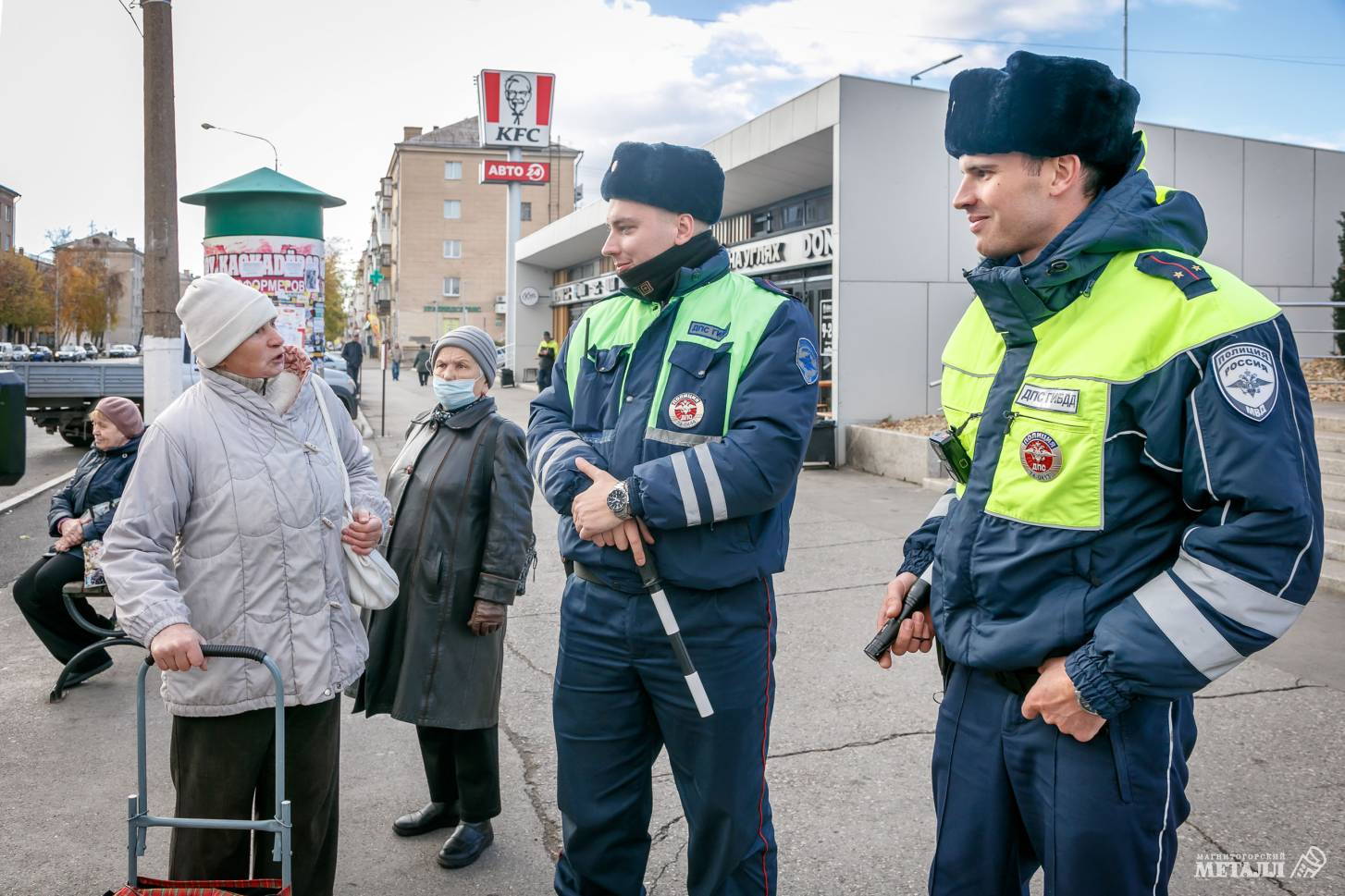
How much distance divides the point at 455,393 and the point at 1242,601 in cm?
292

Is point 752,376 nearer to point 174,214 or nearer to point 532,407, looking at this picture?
point 532,407

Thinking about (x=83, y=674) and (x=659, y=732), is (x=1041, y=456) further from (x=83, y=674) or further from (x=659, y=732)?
(x=83, y=674)

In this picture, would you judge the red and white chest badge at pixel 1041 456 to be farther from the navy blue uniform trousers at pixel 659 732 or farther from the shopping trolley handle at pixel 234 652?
the shopping trolley handle at pixel 234 652

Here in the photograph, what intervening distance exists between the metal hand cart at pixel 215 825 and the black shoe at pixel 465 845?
1085 millimetres

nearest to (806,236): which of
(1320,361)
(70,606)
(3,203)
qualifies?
(1320,361)

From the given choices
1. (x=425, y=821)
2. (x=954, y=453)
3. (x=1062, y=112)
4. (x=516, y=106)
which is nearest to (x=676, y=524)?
(x=954, y=453)

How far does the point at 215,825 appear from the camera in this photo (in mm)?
2330

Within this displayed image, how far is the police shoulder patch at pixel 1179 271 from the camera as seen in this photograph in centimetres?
186

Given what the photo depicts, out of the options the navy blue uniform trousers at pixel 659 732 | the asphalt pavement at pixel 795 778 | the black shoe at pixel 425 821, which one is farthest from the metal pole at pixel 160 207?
the navy blue uniform trousers at pixel 659 732

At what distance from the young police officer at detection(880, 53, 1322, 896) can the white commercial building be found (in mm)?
12295

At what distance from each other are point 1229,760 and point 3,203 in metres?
99.0

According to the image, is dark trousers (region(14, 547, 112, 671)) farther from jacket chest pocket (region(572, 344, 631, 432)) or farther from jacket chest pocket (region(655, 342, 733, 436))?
jacket chest pocket (region(655, 342, 733, 436))

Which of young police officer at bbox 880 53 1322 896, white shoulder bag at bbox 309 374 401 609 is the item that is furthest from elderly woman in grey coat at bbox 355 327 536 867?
young police officer at bbox 880 53 1322 896

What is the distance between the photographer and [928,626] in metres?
2.44
